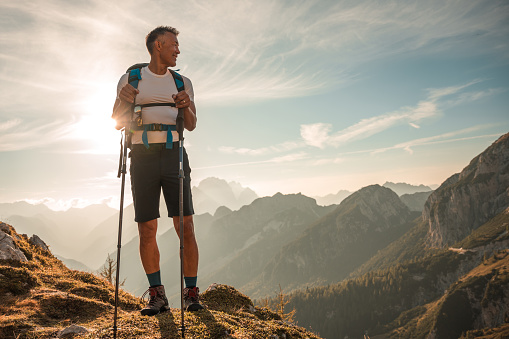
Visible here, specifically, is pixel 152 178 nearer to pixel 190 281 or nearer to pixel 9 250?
pixel 190 281

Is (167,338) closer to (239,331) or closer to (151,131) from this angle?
(239,331)

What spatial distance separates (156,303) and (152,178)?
2398 millimetres

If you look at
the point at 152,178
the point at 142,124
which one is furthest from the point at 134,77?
the point at 152,178

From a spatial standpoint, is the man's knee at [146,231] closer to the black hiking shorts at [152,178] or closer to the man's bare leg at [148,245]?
the man's bare leg at [148,245]

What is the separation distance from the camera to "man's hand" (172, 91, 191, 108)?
551 cm

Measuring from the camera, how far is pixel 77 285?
7.32 metres

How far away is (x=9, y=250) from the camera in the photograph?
8492mm

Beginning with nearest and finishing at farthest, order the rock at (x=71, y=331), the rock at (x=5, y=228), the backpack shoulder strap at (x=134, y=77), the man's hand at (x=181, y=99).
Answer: the rock at (x=71, y=331) → the man's hand at (x=181, y=99) → the backpack shoulder strap at (x=134, y=77) → the rock at (x=5, y=228)

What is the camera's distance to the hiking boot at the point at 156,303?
530 cm

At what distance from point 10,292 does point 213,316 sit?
4.62m

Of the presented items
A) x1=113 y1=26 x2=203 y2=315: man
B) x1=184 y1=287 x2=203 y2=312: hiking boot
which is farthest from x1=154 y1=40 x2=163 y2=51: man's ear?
x1=184 y1=287 x2=203 y2=312: hiking boot

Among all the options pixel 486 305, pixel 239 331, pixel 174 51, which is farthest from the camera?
pixel 486 305

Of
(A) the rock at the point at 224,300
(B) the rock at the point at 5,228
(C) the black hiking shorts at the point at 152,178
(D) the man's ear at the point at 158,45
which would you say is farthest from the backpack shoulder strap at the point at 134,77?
(B) the rock at the point at 5,228

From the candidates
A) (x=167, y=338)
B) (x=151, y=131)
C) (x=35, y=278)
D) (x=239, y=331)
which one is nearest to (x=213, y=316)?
(x=239, y=331)
